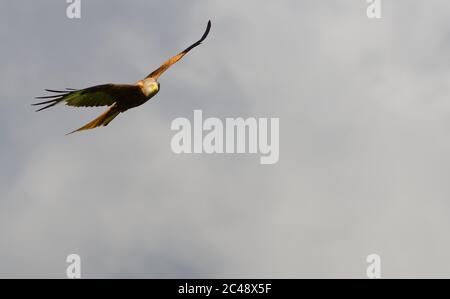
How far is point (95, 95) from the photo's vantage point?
2033 cm

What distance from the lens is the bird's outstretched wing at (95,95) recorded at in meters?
19.5

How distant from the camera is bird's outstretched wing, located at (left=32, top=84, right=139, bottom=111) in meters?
19.5

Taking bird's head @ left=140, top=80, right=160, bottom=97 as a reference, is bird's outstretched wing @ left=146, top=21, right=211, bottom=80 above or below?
above

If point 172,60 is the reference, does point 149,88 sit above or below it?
below

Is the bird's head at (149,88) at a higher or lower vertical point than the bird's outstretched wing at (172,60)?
lower

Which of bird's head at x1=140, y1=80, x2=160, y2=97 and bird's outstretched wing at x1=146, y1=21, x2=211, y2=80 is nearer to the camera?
bird's head at x1=140, y1=80, x2=160, y2=97

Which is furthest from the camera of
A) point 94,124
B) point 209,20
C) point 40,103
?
point 209,20

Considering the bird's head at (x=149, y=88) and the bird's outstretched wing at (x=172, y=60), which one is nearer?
the bird's head at (x=149, y=88)

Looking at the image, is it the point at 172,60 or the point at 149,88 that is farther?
the point at 172,60
